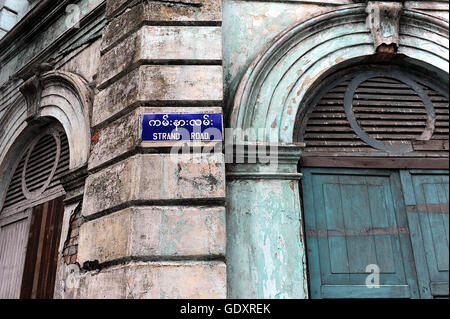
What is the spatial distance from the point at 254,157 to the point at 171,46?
1.18m

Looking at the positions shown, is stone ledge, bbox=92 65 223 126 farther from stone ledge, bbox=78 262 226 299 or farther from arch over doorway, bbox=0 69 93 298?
stone ledge, bbox=78 262 226 299

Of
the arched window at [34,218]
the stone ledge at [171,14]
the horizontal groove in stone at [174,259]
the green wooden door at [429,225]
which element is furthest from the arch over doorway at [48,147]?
the green wooden door at [429,225]

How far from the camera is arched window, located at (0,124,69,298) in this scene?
428 centimetres

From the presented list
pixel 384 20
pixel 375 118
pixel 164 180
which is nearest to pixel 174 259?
pixel 164 180

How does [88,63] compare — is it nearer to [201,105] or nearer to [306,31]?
[201,105]

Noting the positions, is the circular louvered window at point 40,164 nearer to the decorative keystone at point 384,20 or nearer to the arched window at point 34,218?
the arched window at point 34,218

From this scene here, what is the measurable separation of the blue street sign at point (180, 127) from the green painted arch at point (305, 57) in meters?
0.36

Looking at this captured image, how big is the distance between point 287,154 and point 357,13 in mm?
1715

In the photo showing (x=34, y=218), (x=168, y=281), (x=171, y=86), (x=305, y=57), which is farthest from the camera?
(x=34, y=218)

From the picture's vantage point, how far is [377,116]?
3838 millimetres

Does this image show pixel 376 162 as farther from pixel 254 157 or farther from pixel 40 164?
pixel 40 164
